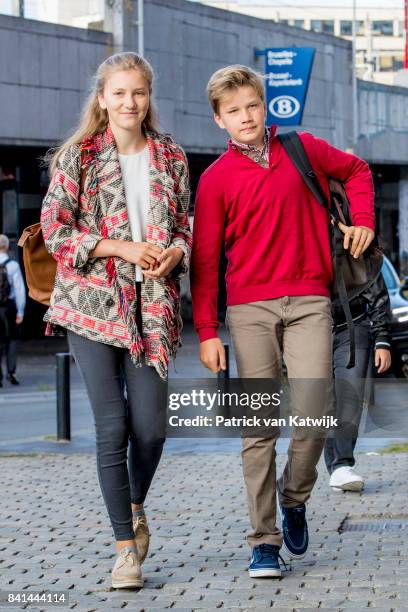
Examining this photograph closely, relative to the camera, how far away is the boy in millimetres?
5598

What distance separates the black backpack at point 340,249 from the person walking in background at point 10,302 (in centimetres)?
1209

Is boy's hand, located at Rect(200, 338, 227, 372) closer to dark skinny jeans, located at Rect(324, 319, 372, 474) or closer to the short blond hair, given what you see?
dark skinny jeans, located at Rect(324, 319, 372, 474)

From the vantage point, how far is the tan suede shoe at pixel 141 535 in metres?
5.72

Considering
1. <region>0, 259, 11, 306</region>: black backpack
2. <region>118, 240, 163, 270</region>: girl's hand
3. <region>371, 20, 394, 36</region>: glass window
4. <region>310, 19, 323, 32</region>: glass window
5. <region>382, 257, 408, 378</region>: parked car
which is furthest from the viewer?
<region>371, 20, 394, 36</region>: glass window

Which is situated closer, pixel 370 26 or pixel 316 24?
pixel 370 26

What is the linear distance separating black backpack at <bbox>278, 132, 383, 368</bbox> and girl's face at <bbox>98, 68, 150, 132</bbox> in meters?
0.58

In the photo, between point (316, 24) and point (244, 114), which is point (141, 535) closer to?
point (244, 114)

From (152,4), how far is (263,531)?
79.9 feet

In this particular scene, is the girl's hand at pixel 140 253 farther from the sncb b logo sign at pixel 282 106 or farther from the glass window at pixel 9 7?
the sncb b logo sign at pixel 282 106

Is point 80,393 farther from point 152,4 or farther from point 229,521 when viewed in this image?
point 152,4

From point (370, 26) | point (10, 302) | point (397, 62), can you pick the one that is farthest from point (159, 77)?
point (397, 62)

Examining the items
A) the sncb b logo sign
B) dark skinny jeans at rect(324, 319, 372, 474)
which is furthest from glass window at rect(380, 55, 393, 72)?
dark skinny jeans at rect(324, 319, 372, 474)

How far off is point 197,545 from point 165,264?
5.36 ft

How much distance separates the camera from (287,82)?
29.6 metres
